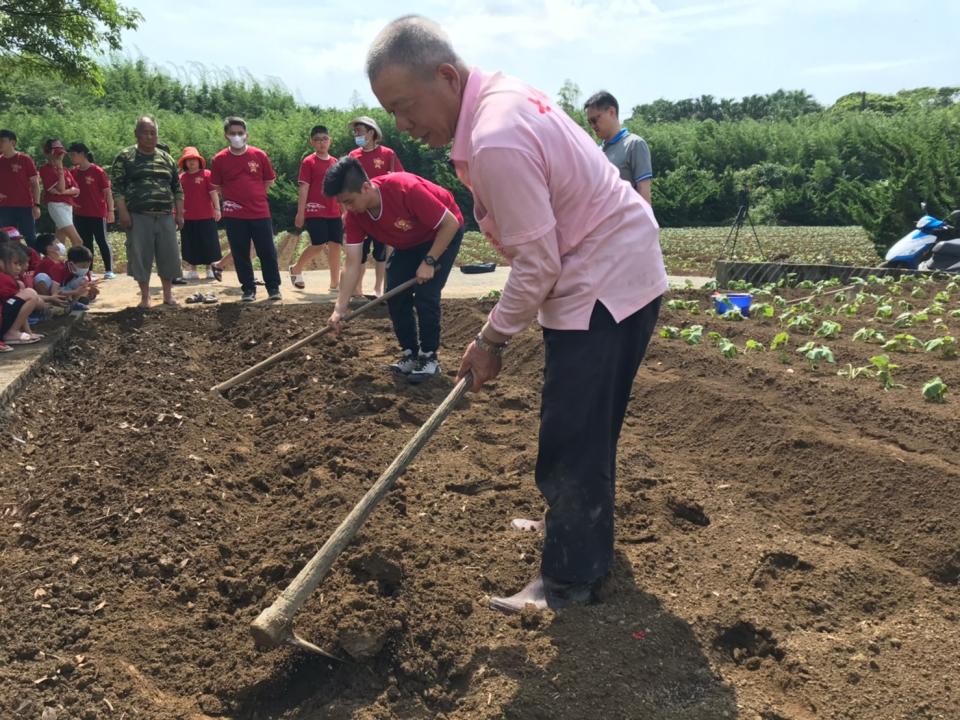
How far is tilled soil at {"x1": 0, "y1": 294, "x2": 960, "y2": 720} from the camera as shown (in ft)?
8.64

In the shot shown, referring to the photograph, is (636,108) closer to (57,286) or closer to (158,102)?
(158,102)

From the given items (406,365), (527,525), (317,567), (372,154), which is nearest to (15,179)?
(372,154)

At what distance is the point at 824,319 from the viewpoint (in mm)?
7703

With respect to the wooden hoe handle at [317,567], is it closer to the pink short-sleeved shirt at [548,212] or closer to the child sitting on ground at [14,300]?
the pink short-sleeved shirt at [548,212]

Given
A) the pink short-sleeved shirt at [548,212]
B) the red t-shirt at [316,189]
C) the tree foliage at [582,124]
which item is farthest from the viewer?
the tree foliage at [582,124]

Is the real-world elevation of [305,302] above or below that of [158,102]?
below

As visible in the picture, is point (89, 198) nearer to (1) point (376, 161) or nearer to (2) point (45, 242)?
(2) point (45, 242)

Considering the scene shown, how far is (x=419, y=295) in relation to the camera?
19.8ft

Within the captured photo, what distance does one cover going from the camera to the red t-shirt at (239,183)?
8.34m

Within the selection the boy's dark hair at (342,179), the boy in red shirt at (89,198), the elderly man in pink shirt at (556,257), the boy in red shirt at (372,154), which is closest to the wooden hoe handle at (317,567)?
the elderly man in pink shirt at (556,257)

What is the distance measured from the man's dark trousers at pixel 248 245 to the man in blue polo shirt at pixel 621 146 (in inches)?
138

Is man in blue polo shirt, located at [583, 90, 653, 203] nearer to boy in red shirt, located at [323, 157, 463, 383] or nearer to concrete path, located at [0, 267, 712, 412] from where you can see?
boy in red shirt, located at [323, 157, 463, 383]

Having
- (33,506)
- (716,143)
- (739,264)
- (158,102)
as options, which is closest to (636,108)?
(716,143)

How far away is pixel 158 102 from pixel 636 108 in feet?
161
